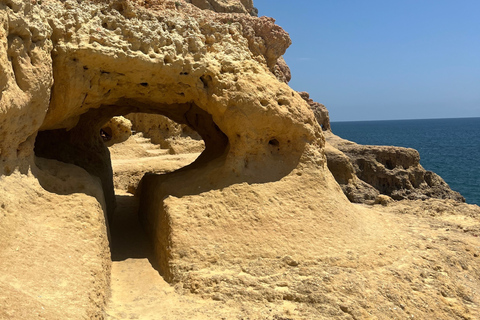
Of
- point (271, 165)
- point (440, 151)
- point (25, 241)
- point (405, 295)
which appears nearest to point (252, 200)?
point (271, 165)

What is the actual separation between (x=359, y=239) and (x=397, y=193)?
8098 millimetres

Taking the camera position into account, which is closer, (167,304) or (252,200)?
(167,304)

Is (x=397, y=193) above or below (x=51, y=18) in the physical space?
below

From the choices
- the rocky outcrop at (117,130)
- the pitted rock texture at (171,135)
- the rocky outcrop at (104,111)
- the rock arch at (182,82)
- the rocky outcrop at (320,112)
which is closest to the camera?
the rocky outcrop at (104,111)

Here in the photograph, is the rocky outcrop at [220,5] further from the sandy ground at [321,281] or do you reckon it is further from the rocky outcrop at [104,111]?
the sandy ground at [321,281]

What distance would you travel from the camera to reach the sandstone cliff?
5.24 metres

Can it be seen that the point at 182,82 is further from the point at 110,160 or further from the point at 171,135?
the point at 171,135

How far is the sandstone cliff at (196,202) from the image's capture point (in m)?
5.24

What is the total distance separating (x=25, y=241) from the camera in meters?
4.95

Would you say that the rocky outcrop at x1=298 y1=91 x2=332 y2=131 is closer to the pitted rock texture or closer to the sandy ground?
the pitted rock texture

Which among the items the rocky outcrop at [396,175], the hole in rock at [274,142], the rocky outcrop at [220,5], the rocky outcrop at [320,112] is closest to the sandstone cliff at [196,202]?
the hole in rock at [274,142]

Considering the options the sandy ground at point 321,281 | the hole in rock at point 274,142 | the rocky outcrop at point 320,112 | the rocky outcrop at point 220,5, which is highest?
the rocky outcrop at point 220,5

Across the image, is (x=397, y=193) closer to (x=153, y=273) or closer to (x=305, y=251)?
(x=305, y=251)

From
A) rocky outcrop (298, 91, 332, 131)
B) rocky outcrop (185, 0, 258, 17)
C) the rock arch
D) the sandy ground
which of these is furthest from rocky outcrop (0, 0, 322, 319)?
rocky outcrop (185, 0, 258, 17)
